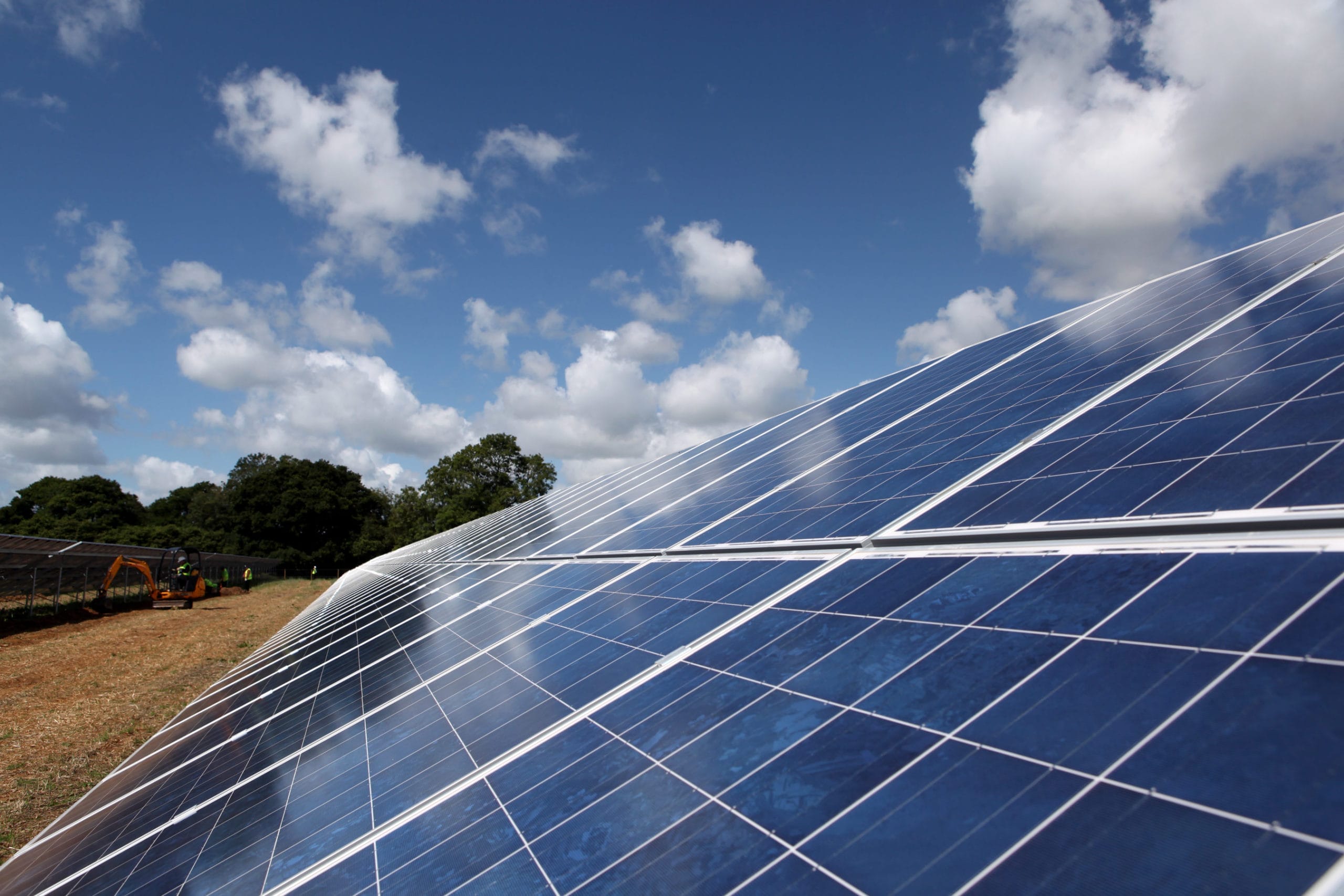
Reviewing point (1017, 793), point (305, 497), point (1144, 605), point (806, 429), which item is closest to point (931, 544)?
point (1144, 605)

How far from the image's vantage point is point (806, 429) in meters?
17.3

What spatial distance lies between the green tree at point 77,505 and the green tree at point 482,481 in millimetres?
51918

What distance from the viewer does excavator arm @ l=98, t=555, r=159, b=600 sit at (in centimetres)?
4722

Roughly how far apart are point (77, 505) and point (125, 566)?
266 feet

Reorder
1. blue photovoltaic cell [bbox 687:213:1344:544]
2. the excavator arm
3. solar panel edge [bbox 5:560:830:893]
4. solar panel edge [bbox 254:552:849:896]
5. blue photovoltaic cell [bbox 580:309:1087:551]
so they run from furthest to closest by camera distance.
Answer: the excavator arm
blue photovoltaic cell [bbox 580:309:1087:551]
blue photovoltaic cell [bbox 687:213:1344:544]
solar panel edge [bbox 5:560:830:893]
solar panel edge [bbox 254:552:849:896]

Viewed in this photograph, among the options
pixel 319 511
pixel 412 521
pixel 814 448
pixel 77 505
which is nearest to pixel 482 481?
pixel 412 521

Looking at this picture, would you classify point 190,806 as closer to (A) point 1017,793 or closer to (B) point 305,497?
(A) point 1017,793

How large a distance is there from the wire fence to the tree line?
84.5ft

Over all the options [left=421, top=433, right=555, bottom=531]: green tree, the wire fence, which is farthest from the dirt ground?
[left=421, top=433, right=555, bottom=531]: green tree

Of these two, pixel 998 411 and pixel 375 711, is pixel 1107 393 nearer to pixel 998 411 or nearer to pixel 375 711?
pixel 998 411

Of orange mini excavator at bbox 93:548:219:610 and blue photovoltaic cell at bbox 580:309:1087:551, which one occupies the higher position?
orange mini excavator at bbox 93:548:219:610

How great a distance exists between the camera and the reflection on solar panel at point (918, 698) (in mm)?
2273

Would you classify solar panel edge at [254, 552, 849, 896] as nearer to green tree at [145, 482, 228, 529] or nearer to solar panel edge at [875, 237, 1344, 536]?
solar panel edge at [875, 237, 1344, 536]

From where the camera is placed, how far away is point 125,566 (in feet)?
171
